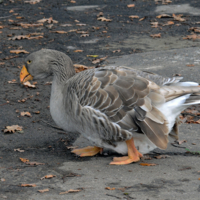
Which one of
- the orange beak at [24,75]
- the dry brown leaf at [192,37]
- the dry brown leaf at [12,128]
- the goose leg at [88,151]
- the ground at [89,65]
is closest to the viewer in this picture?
the ground at [89,65]

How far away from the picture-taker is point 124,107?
4426mm

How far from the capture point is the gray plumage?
14.4 ft

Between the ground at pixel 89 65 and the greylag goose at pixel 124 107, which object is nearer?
the ground at pixel 89 65

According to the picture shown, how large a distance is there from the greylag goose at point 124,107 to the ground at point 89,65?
35cm

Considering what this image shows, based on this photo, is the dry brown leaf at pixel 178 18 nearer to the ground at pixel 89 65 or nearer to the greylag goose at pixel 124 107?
the ground at pixel 89 65

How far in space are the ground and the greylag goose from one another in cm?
35

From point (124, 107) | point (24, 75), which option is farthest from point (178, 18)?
point (124, 107)

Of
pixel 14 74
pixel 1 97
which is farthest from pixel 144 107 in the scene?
pixel 14 74

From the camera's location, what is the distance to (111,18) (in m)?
11.8

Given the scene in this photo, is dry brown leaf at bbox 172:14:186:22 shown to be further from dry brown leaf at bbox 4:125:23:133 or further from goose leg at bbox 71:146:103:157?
goose leg at bbox 71:146:103:157

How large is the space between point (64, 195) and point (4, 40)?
722cm

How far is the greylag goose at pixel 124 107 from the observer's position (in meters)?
4.39

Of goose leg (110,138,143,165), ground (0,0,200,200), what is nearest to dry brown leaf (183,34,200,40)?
ground (0,0,200,200)

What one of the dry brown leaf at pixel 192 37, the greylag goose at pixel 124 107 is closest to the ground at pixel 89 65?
the dry brown leaf at pixel 192 37
